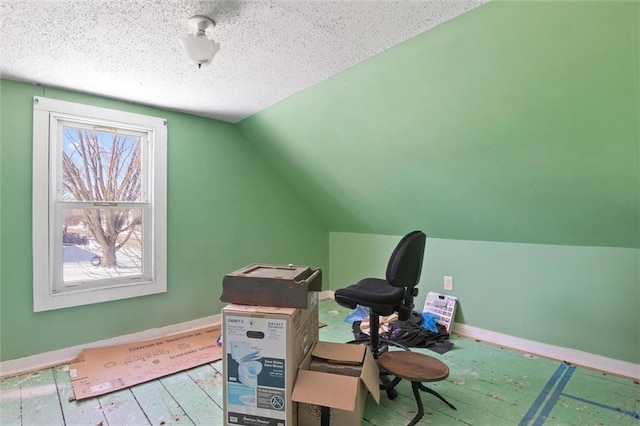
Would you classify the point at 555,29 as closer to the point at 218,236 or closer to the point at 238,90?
the point at 238,90

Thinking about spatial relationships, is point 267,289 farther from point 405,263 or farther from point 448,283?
point 448,283

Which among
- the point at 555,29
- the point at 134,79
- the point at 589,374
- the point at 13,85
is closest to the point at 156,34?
the point at 134,79

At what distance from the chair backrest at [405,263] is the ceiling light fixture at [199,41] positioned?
152 cm

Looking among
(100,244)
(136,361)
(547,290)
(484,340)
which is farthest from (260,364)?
(547,290)

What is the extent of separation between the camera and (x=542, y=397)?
194 cm

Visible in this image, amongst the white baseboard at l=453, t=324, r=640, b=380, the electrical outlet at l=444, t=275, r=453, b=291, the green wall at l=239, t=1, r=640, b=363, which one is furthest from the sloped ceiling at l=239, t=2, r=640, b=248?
the white baseboard at l=453, t=324, r=640, b=380

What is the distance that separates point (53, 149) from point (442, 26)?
2.69m

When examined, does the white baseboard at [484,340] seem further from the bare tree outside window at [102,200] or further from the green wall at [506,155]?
the bare tree outside window at [102,200]

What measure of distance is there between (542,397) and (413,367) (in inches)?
32.5

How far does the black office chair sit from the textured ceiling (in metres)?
1.20

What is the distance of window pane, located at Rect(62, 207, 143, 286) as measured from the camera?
253 cm

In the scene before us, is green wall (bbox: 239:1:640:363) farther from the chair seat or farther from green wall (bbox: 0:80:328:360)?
the chair seat

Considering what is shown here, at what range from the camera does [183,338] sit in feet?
9.36

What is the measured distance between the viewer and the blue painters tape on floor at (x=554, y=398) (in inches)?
68.5
